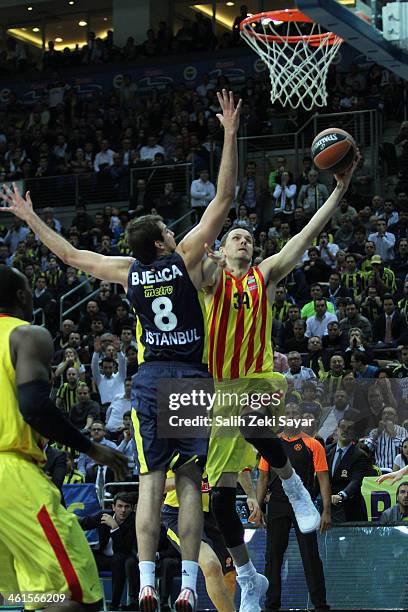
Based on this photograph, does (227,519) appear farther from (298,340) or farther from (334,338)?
(298,340)

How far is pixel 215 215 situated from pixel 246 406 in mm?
1877

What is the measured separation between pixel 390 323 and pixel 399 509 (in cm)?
558

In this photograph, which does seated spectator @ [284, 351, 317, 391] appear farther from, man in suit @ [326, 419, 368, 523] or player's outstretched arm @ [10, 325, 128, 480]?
player's outstretched arm @ [10, 325, 128, 480]

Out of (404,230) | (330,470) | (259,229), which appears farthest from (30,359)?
(259,229)

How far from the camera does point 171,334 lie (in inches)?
312

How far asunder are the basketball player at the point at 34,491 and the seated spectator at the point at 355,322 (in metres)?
11.8

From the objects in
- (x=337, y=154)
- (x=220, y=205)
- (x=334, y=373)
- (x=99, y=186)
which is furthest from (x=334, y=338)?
(x=99, y=186)

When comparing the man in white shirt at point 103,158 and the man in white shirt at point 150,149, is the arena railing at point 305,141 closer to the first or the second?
the man in white shirt at point 150,149

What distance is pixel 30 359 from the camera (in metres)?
5.97

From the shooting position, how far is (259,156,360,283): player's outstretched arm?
28.2ft

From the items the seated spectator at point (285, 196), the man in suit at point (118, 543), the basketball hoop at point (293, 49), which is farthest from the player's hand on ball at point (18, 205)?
the seated spectator at point (285, 196)

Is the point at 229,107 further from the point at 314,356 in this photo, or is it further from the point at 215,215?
the point at 314,356

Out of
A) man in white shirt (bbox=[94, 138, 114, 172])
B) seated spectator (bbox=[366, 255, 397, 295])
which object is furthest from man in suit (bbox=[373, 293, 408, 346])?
man in white shirt (bbox=[94, 138, 114, 172])

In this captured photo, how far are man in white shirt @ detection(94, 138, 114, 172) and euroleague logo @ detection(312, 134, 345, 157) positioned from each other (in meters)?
18.7
